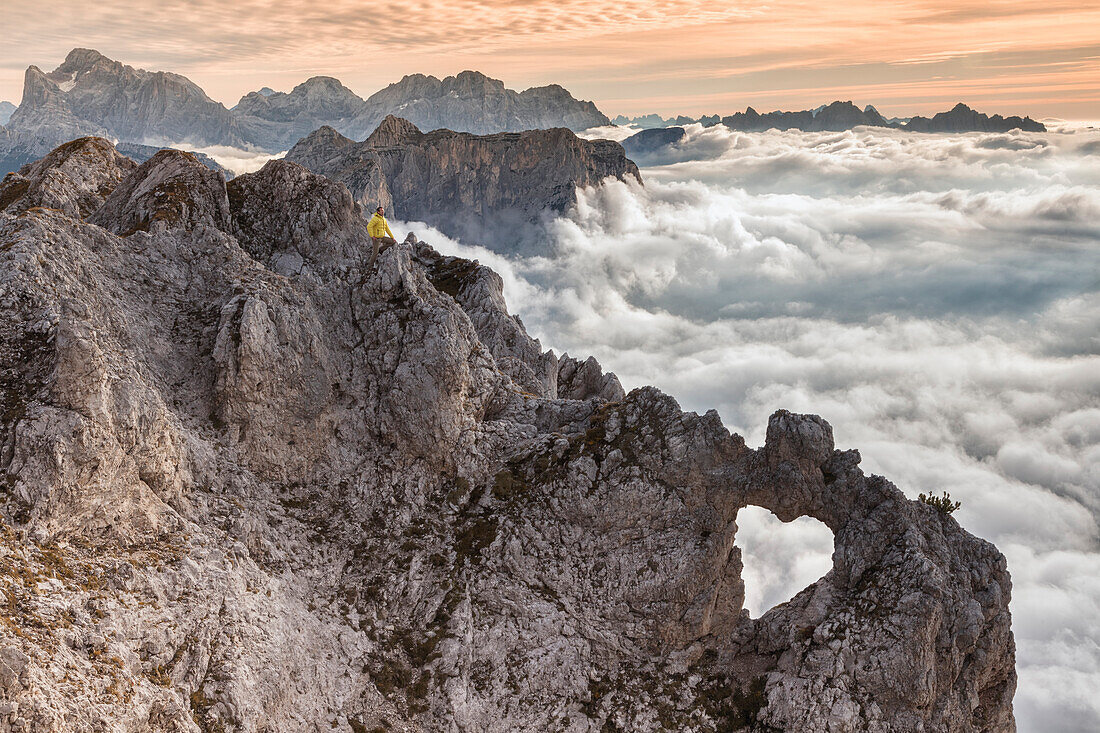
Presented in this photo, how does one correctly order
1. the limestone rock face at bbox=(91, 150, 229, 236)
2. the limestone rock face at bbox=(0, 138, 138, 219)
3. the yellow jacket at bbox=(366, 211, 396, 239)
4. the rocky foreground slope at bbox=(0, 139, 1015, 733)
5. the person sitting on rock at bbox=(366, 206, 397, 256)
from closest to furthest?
the rocky foreground slope at bbox=(0, 139, 1015, 733)
the limestone rock face at bbox=(91, 150, 229, 236)
the limestone rock face at bbox=(0, 138, 138, 219)
the person sitting on rock at bbox=(366, 206, 397, 256)
the yellow jacket at bbox=(366, 211, 396, 239)

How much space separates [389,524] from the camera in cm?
4094

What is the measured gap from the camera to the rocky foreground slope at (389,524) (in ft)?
92.9

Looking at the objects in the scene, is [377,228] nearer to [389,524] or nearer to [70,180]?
[389,524]

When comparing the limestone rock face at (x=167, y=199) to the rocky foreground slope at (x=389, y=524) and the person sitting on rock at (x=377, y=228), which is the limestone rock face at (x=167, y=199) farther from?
the person sitting on rock at (x=377, y=228)

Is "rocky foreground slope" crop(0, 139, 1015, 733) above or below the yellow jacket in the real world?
below

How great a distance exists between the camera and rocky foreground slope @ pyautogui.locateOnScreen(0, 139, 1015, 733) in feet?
92.9

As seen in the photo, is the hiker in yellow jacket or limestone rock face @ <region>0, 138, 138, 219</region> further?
the hiker in yellow jacket

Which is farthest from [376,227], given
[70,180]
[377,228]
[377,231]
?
[70,180]

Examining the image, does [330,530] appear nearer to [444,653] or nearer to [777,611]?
[444,653]

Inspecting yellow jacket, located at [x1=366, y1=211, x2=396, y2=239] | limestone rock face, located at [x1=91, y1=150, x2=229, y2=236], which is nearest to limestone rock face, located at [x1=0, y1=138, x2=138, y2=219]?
limestone rock face, located at [x1=91, y1=150, x2=229, y2=236]

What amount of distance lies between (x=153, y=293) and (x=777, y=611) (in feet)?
147

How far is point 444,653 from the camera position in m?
35.9

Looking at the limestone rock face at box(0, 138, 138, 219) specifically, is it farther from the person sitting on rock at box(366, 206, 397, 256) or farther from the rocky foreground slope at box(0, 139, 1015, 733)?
the person sitting on rock at box(366, 206, 397, 256)

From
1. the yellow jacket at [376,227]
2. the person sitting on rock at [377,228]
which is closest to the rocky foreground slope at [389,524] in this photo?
the person sitting on rock at [377,228]
